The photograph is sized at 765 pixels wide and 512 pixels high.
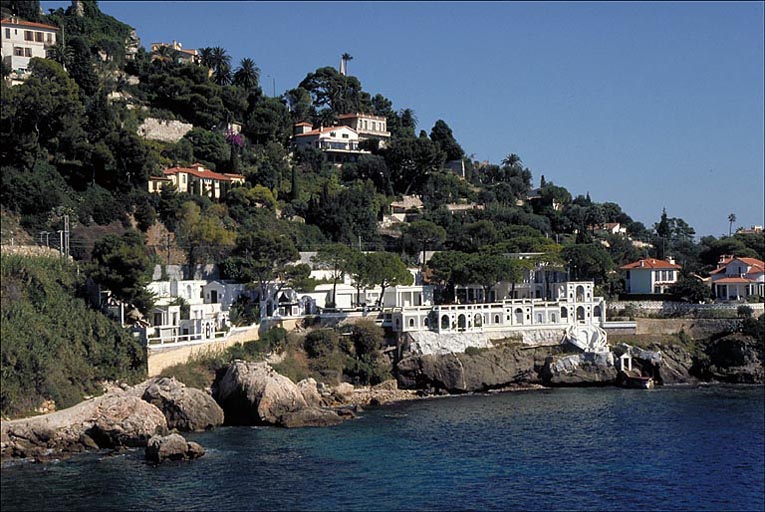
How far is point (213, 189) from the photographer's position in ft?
226

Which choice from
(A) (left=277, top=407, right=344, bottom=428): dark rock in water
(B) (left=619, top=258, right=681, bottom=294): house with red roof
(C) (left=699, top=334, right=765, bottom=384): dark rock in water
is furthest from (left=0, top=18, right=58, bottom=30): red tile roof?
(C) (left=699, top=334, right=765, bottom=384): dark rock in water

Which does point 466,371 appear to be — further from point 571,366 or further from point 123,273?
point 123,273

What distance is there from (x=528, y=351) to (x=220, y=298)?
1647 centimetres

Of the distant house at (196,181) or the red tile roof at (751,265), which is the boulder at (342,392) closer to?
the distant house at (196,181)

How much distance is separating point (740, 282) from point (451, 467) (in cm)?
3381

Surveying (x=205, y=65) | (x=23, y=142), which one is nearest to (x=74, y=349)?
(x=23, y=142)

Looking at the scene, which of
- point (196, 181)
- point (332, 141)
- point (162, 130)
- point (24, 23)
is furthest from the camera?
point (332, 141)

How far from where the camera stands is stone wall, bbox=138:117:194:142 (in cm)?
7400

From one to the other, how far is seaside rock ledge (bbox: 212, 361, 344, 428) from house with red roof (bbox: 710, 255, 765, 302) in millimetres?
30716

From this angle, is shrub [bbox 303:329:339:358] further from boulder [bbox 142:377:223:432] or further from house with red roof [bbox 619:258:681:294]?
house with red roof [bbox 619:258:681:294]

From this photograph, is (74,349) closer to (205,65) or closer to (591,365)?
(591,365)

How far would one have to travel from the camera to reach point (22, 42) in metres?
70.4

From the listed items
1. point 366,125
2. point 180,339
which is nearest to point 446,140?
point 366,125

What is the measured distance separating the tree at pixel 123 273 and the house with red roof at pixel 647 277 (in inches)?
1325
